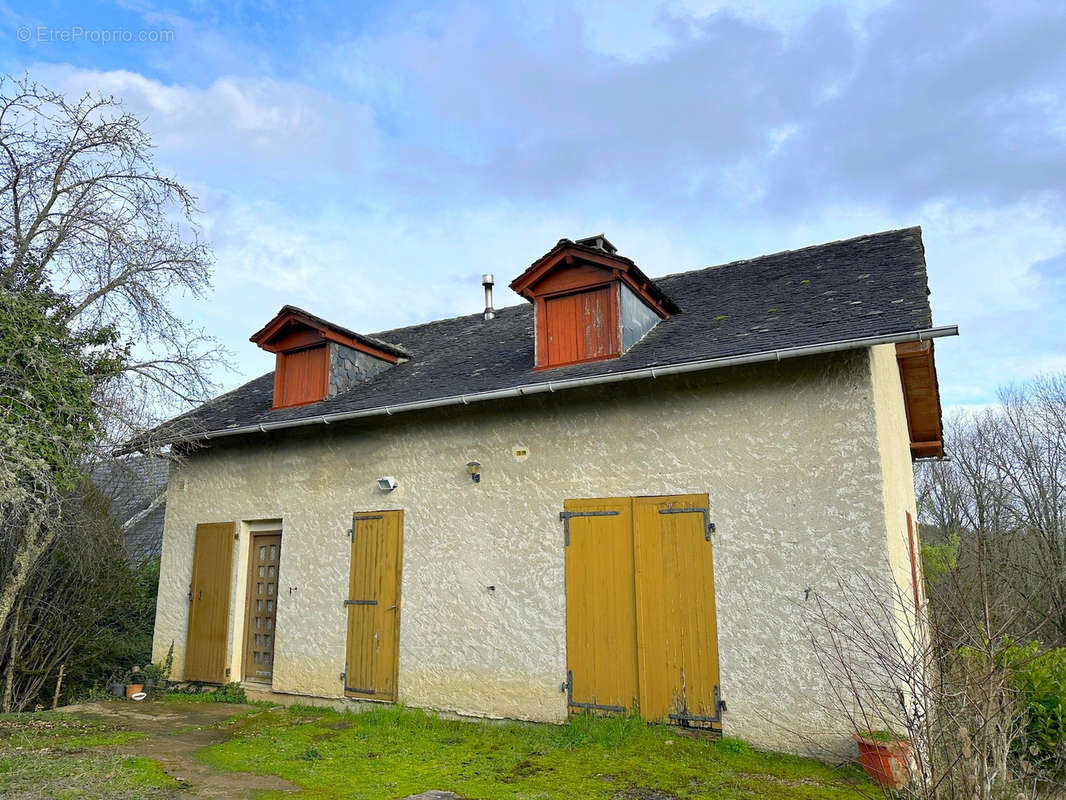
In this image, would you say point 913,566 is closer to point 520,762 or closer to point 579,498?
point 579,498

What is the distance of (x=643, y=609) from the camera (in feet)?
20.9

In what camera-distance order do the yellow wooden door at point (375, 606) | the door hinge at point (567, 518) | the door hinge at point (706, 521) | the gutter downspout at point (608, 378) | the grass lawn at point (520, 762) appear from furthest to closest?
the yellow wooden door at point (375, 606) < the door hinge at point (567, 518) < the door hinge at point (706, 521) < the gutter downspout at point (608, 378) < the grass lawn at point (520, 762)

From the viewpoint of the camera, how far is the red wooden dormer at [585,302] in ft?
24.7

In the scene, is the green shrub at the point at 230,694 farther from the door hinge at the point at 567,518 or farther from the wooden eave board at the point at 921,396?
the wooden eave board at the point at 921,396

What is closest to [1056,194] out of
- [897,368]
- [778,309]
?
[897,368]

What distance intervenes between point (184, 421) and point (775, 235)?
10.3 meters

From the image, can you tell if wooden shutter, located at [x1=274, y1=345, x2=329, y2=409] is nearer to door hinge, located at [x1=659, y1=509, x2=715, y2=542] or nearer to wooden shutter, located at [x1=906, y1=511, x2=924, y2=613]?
door hinge, located at [x1=659, y1=509, x2=715, y2=542]

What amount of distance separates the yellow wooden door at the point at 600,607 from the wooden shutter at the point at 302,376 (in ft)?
15.2

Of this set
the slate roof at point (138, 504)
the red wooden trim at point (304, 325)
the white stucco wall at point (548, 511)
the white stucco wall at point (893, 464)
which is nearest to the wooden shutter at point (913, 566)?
the white stucco wall at point (893, 464)

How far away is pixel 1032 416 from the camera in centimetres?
1988

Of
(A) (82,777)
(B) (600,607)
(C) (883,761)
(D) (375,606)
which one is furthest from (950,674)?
(A) (82,777)

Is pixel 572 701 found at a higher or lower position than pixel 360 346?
lower

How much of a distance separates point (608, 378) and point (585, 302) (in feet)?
5.18

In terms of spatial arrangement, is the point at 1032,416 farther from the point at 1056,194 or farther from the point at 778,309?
the point at 778,309
